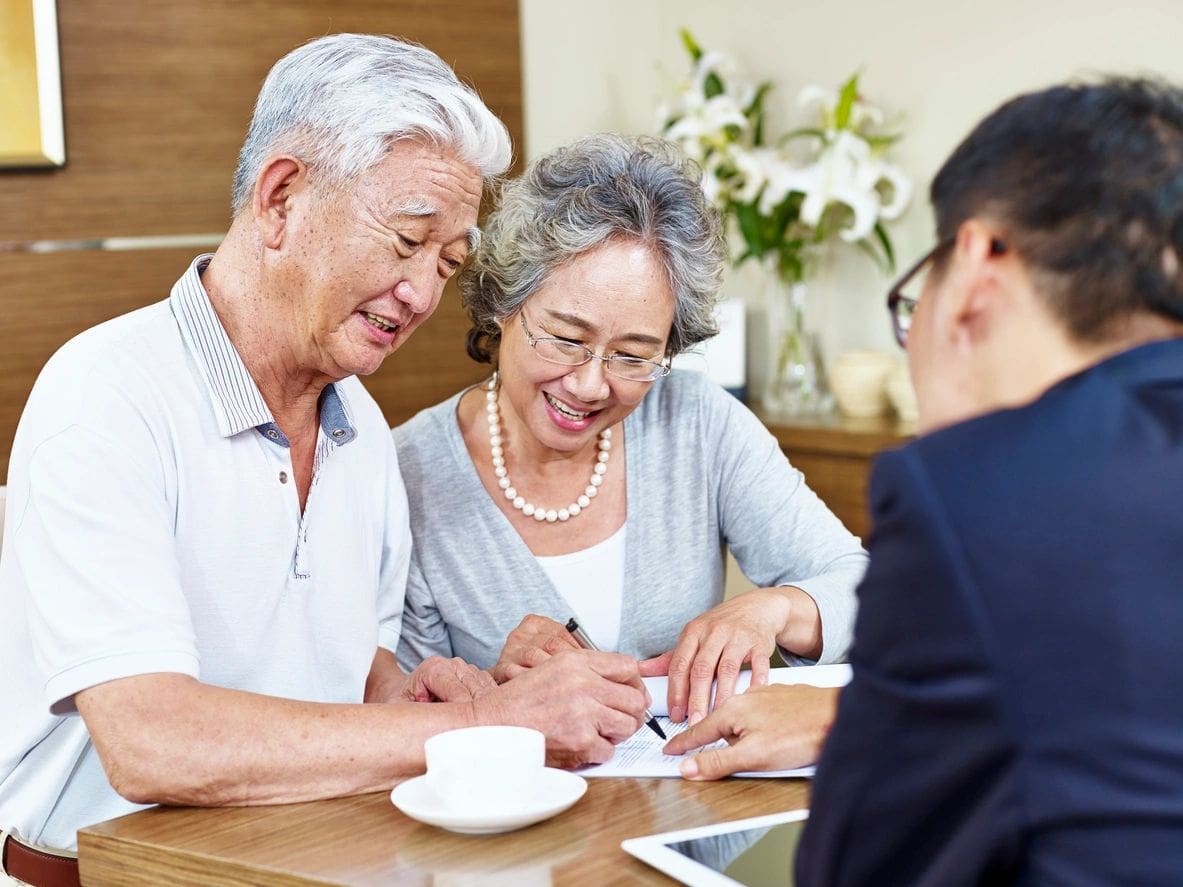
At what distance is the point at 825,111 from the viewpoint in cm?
364

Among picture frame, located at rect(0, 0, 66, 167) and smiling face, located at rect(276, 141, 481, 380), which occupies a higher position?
picture frame, located at rect(0, 0, 66, 167)

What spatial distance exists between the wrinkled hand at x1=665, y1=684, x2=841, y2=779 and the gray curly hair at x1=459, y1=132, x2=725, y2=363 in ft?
2.41

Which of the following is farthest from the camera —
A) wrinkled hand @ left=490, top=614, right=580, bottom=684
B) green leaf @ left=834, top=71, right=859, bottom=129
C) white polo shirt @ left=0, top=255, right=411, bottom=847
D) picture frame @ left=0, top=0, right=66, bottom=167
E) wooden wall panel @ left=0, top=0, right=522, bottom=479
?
green leaf @ left=834, top=71, right=859, bottom=129

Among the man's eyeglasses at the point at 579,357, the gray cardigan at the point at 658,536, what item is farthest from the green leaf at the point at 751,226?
the man's eyeglasses at the point at 579,357

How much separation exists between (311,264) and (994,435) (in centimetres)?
99

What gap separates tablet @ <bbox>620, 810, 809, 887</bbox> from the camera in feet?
3.59

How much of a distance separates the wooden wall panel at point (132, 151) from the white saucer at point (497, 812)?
6.78 feet

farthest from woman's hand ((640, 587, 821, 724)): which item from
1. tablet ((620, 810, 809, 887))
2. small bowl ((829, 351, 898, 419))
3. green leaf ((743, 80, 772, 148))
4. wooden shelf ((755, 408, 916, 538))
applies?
green leaf ((743, 80, 772, 148))

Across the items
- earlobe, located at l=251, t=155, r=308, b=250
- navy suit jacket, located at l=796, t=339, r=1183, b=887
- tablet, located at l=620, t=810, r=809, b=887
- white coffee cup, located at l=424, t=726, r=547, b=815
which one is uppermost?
earlobe, located at l=251, t=155, r=308, b=250

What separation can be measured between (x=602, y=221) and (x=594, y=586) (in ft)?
1.79

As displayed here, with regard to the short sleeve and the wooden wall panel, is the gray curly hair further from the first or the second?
the wooden wall panel

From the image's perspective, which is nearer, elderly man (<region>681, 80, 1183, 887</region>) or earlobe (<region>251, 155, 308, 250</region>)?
elderly man (<region>681, 80, 1183, 887</region>)

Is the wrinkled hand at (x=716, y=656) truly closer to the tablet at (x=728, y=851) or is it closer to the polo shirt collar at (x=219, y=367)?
the tablet at (x=728, y=851)

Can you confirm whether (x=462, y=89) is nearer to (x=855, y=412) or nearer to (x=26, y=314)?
(x=26, y=314)
